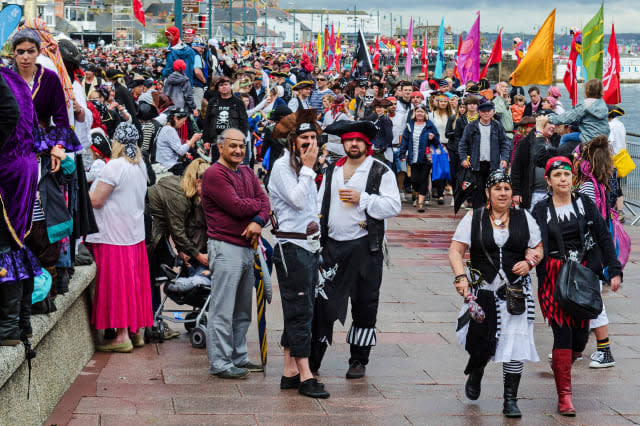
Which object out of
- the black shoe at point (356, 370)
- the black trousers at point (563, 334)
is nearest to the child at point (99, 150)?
the black shoe at point (356, 370)

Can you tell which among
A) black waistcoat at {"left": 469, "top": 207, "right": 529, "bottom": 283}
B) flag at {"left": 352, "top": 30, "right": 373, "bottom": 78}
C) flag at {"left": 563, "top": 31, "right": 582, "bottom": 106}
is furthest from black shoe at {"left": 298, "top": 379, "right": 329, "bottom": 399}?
flag at {"left": 352, "top": 30, "right": 373, "bottom": 78}

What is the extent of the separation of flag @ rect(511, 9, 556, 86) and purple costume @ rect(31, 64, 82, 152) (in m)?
8.80

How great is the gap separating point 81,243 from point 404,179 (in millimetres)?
10487

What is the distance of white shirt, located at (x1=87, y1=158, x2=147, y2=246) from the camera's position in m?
7.47

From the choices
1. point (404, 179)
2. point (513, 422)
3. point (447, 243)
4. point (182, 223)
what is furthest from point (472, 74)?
point (513, 422)

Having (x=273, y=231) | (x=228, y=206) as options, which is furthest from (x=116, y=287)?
(x=273, y=231)

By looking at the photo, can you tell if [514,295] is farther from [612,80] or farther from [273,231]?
[612,80]

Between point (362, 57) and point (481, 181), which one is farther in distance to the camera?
point (362, 57)

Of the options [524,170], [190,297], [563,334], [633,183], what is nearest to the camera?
[563,334]

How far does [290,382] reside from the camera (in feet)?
22.6

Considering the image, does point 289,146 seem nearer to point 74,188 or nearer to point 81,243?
point 74,188

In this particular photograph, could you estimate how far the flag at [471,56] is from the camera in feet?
73.3

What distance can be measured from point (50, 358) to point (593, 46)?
31.9 feet

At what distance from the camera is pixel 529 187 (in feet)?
38.1
